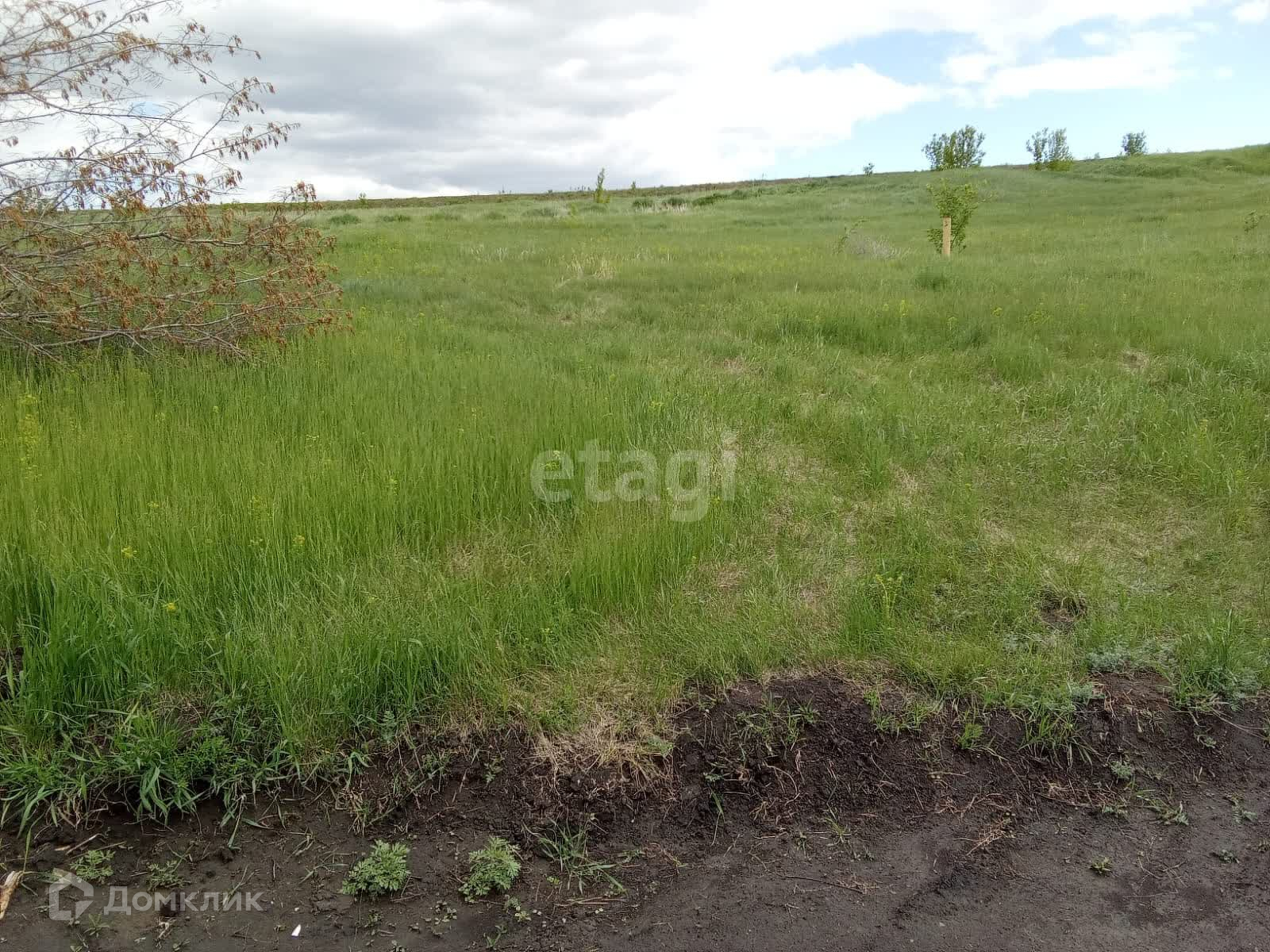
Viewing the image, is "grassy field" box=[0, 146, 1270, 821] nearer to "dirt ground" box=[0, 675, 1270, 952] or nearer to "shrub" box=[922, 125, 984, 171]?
"dirt ground" box=[0, 675, 1270, 952]

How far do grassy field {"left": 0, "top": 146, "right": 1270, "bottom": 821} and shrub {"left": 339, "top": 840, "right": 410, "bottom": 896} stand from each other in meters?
0.47

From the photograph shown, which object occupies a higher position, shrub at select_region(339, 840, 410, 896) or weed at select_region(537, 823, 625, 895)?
shrub at select_region(339, 840, 410, 896)

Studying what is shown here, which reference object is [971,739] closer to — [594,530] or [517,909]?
[517,909]

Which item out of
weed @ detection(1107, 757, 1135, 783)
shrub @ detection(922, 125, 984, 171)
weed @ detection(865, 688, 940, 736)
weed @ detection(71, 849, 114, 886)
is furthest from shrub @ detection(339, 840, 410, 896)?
shrub @ detection(922, 125, 984, 171)

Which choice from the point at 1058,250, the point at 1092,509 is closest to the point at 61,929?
the point at 1092,509

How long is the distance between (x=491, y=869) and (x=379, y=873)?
0.37 metres

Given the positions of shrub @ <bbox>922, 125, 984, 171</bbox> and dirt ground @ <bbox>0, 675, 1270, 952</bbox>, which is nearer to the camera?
dirt ground @ <bbox>0, 675, 1270, 952</bbox>

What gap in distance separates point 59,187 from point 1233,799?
8551 mm

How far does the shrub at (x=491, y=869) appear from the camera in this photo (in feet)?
9.00

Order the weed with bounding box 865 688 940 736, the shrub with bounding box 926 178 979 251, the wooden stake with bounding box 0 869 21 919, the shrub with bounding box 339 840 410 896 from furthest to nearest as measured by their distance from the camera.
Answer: the shrub with bounding box 926 178 979 251
the weed with bounding box 865 688 940 736
the shrub with bounding box 339 840 410 896
the wooden stake with bounding box 0 869 21 919

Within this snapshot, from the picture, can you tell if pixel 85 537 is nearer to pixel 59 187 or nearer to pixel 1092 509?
pixel 59 187

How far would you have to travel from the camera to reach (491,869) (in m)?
2.80

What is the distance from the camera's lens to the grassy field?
3.37 m

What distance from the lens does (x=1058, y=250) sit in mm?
15477
